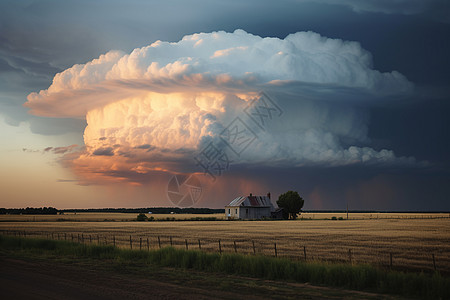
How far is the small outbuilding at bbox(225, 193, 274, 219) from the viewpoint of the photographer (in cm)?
13188

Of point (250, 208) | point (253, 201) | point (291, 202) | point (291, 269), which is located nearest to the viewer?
point (291, 269)

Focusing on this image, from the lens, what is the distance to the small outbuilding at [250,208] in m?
132

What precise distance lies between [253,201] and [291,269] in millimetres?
111327

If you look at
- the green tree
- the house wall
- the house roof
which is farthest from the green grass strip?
the green tree

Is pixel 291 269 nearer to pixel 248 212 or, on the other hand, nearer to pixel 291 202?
pixel 248 212

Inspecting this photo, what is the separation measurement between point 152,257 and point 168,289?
1149cm

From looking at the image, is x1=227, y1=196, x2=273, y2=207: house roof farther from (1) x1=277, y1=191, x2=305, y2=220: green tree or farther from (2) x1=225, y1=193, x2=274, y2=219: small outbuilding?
(1) x1=277, y1=191, x2=305, y2=220: green tree

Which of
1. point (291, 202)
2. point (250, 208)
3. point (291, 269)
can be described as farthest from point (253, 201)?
point (291, 269)

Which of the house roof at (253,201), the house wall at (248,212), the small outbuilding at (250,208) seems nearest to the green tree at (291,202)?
the small outbuilding at (250,208)

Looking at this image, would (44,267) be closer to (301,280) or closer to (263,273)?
(263,273)

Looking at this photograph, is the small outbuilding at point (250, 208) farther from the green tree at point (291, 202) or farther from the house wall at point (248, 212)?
the green tree at point (291, 202)

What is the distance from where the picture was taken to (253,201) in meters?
134

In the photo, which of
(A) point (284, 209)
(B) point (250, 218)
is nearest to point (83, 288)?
(B) point (250, 218)

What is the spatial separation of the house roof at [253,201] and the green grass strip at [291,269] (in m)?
98.4
